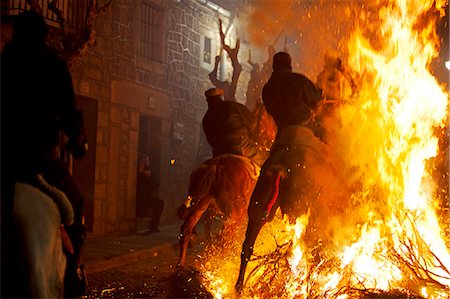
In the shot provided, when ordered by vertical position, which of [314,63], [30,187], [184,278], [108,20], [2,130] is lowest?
[184,278]

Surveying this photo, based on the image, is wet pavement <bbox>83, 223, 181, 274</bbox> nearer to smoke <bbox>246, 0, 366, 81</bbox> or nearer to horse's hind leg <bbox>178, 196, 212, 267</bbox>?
horse's hind leg <bbox>178, 196, 212, 267</bbox>

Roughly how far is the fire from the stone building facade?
6771 millimetres

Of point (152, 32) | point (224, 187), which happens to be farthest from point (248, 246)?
point (152, 32)

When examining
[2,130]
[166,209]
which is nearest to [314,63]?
[166,209]

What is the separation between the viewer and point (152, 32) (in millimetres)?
17766

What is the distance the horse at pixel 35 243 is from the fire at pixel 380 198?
320 centimetres

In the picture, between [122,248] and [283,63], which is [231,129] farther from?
[122,248]

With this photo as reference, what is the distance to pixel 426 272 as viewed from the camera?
6.94 metres

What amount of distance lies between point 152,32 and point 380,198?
12320 mm

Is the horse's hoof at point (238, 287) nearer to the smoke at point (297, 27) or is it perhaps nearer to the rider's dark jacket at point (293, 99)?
the rider's dark jacket at point (293, 99)

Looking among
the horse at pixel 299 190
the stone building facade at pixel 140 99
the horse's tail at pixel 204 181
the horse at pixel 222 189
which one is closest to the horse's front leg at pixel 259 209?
the horse at pixel 299 190

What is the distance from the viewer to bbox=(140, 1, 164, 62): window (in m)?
17.4

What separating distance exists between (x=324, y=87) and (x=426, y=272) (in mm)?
2902

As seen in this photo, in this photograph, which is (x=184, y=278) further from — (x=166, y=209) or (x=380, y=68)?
(x=166, y=209)
